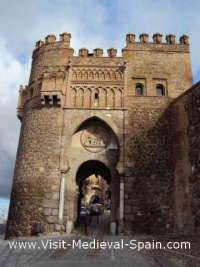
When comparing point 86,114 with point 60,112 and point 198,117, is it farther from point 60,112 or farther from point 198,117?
point 198,117


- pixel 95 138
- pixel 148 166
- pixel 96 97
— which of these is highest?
pixel 96 97

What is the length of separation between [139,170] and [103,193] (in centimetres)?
2314

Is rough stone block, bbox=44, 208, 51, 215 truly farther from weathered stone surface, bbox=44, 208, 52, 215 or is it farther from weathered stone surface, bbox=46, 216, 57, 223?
weathered stone surface, bbox=46, 216, 57, 223

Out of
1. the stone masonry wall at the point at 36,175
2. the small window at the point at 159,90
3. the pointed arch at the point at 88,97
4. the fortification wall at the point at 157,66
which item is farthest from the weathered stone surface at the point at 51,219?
the small window at the point at 159,90

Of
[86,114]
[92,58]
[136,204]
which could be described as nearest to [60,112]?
[86,114]

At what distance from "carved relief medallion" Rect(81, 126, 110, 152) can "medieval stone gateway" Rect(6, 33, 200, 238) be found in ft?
0.16

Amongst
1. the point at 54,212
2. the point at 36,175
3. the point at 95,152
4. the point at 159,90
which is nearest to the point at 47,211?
the point at 54,212

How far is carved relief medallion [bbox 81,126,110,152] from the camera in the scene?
12414mm

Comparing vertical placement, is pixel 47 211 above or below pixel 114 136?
below

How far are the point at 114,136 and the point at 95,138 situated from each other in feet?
3.02

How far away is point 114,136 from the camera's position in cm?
1248

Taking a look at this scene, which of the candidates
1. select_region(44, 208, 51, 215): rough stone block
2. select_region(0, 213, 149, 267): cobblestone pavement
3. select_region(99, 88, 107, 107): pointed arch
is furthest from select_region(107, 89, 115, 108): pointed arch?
select_region(0, 213, 149, 267): cobblestone pavement

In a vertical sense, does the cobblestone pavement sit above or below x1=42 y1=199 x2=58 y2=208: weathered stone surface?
below

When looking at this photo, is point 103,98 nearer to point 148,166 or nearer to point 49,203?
point 148,166
